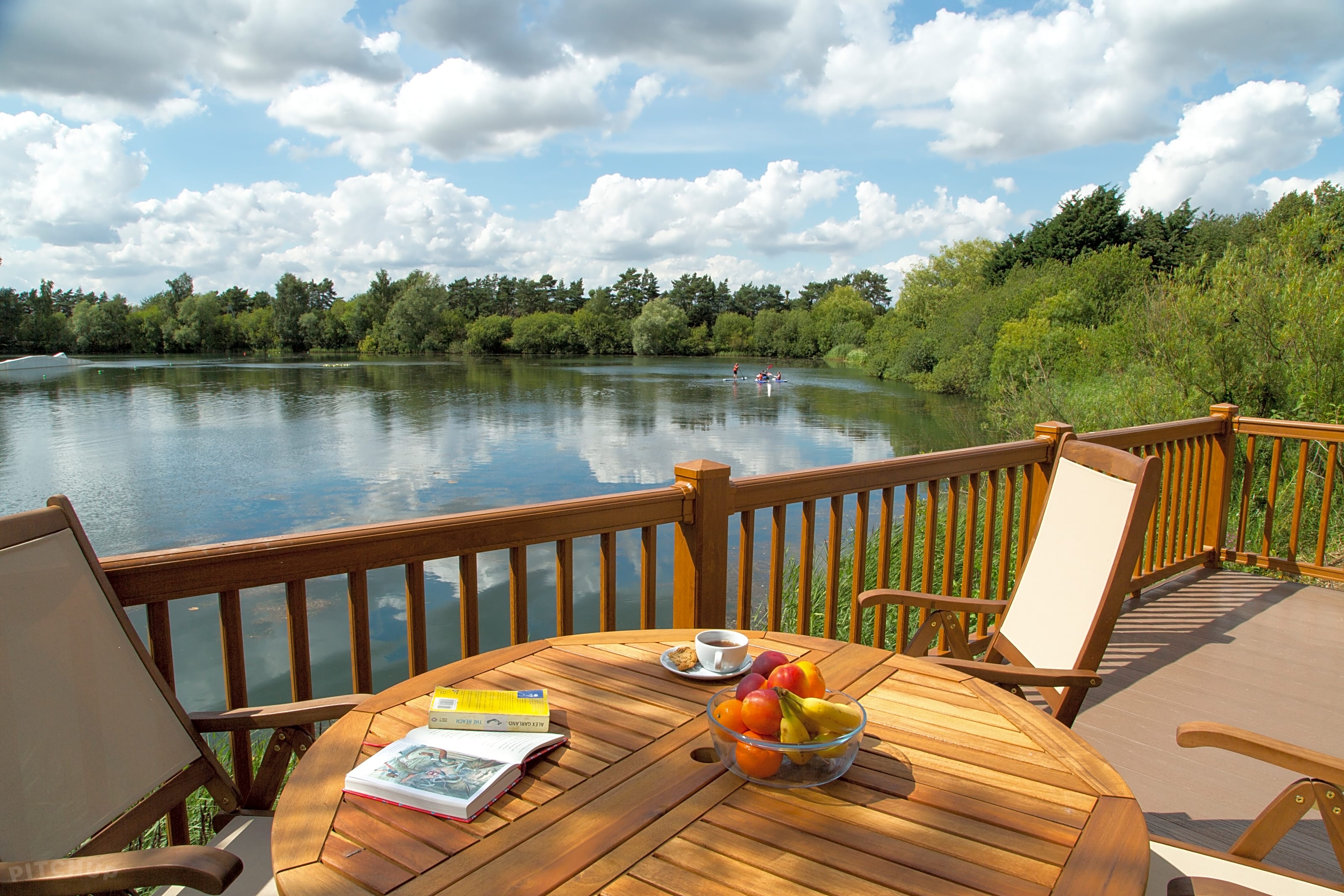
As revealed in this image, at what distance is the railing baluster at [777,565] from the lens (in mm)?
2713

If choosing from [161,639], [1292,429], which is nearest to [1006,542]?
[1292,429]

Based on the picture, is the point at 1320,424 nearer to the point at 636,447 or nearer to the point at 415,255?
the point at 636,447

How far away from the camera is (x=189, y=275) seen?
61594 millimetres

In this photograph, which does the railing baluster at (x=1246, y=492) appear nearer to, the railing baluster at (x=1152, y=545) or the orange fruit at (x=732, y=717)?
the railing baluster at (x=1152, y=545)

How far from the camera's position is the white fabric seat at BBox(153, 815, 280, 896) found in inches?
54.3

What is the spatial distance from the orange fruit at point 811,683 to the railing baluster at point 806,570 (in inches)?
58.4

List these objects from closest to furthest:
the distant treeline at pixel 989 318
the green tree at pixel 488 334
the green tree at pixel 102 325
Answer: the distant treeline at pixel 989 318
the green tree at pixel 102 325
the green tree at pixel 488 334

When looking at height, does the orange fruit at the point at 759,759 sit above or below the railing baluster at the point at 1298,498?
above

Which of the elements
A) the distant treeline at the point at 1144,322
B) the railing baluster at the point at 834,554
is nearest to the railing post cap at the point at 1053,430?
the railing baluster at the point at 834,554

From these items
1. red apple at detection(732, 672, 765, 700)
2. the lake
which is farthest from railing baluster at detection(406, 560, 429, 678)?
the lake

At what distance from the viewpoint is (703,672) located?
60.2 inches

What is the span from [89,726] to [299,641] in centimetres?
56

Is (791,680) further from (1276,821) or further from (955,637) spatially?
(955,637)

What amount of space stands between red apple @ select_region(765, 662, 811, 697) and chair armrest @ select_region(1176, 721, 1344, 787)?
0.71 meters
